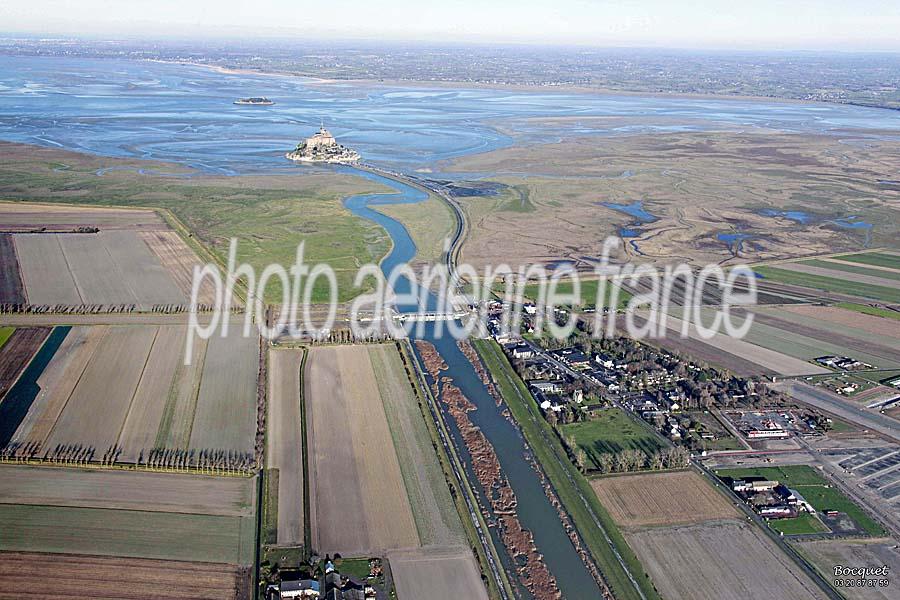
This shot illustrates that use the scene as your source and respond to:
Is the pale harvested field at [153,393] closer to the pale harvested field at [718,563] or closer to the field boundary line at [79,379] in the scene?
the field boundary line at [79,379]

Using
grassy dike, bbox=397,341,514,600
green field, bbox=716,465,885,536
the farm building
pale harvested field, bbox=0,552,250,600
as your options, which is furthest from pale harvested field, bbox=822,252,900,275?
pale harvested field, bbox=0,552,250,600

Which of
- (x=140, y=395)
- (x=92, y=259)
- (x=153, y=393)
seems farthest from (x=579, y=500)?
(x=92, y=259)

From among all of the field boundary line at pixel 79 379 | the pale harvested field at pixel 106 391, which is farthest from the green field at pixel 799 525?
the field boundary line at pixel 79 379

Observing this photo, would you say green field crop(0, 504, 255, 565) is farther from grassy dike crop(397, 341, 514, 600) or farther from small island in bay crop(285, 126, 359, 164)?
small island in bay crop(285, 126, 359, 164)

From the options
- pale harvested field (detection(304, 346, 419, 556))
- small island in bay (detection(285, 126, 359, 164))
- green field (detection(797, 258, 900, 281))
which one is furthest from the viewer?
small island in bay (detection(285, 126, 359, 164))

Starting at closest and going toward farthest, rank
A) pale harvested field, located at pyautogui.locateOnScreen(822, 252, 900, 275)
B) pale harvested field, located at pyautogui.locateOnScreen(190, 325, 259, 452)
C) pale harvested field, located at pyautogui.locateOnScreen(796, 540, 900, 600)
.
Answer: pale harvested field, located at pyautogui.locateOnScreen(796, 540, 900, 600) < pale harvested field, located at pyautogui.locateOnScreen(190, 325, 259, 452) < pale harvested field, located at pyautogui.locateOnScreen(822, 252, 900, 275)

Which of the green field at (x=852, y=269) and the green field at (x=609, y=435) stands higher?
the green field at (x=852, y=269)
